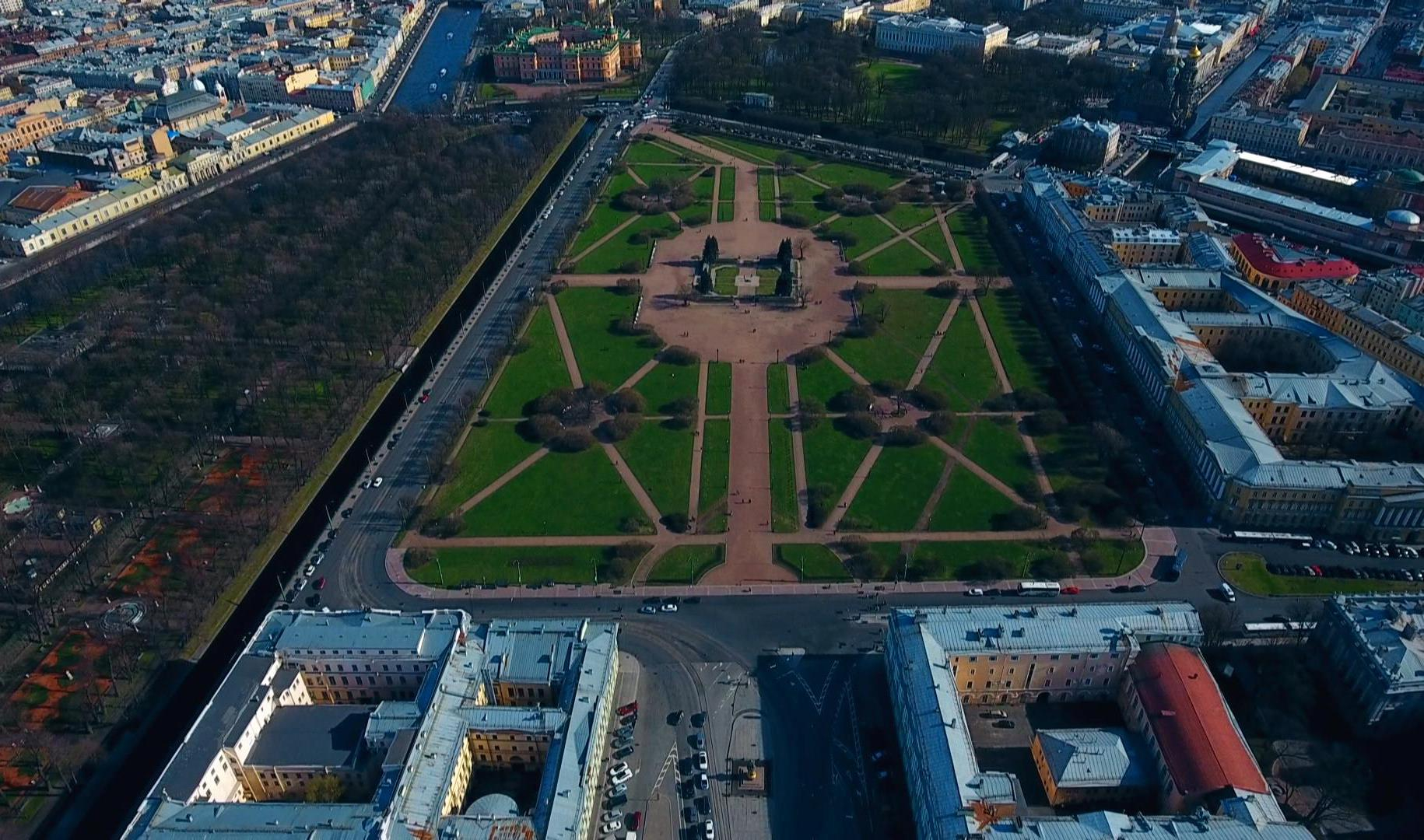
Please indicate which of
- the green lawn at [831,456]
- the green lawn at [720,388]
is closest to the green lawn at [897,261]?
the green lawn at [720,388]

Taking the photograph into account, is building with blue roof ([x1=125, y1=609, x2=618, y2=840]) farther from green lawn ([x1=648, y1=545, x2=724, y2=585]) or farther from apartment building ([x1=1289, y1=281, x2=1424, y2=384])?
apartment building ([x1=1289, y1=281, x2=1424, y2=384])

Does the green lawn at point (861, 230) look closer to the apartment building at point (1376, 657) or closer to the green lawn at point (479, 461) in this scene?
the green lawn at point (479, 461)

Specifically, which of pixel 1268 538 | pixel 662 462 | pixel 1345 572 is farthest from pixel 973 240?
pixel 1345 572

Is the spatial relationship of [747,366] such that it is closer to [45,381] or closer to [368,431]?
[368,431]

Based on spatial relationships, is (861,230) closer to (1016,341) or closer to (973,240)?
(973,240)

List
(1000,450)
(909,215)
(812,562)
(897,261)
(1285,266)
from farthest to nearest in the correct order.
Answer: (909,215), (897,261), (1285,266), (1000,450), (812,562)

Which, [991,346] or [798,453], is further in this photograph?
[991,346]
